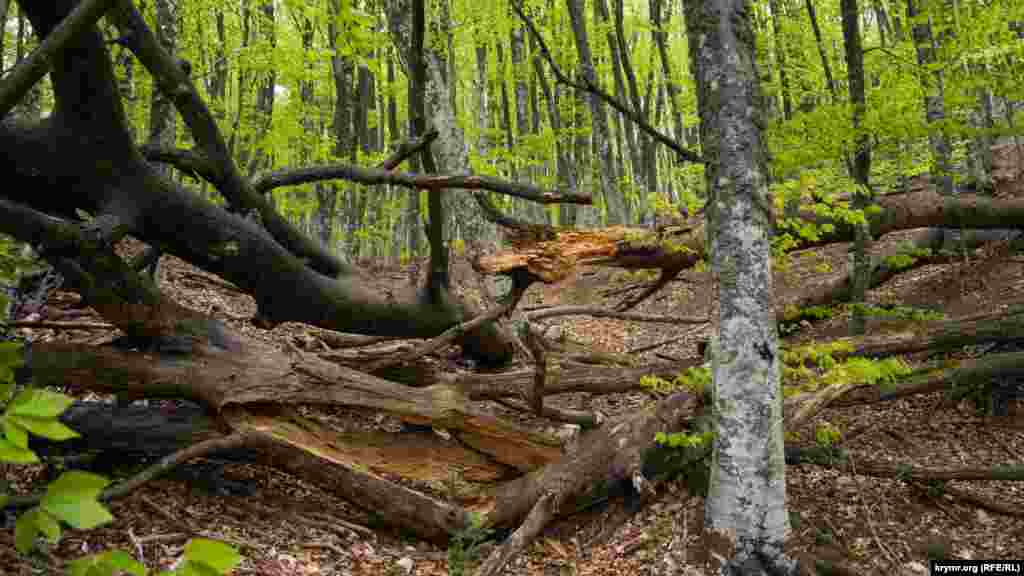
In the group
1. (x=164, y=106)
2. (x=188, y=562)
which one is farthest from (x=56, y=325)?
(x=188, y=562)

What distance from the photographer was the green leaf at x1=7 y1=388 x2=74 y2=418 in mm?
752

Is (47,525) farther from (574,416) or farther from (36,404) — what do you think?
(574,416)

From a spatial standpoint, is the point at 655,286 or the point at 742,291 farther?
the point at 655,286

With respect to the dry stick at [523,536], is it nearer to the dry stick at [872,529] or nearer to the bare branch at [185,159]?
the dry stick at [872,529]

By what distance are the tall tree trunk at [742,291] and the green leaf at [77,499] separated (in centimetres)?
339

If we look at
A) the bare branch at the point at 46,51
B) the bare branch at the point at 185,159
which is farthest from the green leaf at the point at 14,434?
the bare branch at the point at 185,159

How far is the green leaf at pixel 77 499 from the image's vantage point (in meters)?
0.72

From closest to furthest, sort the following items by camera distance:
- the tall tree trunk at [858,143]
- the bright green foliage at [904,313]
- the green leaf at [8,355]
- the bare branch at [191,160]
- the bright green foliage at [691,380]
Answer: the green leaf at [8,355]
the bright green foliage at [691,380]
the bare branch at [191,160]
the bright green foliage at [904,313]
the tall tree trunk at [858,143]

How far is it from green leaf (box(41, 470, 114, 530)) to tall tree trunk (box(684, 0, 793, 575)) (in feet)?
11.1

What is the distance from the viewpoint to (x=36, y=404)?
0.76 metres

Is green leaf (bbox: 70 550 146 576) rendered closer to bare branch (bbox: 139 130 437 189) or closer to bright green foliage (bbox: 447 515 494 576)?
bright green foliage (bbox: 447 515 494 576)

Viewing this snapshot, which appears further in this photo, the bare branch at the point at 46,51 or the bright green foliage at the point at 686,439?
the bright green foliage at the point at 686,439

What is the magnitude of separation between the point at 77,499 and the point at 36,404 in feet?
0.41

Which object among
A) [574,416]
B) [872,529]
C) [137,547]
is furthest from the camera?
[574,416]
